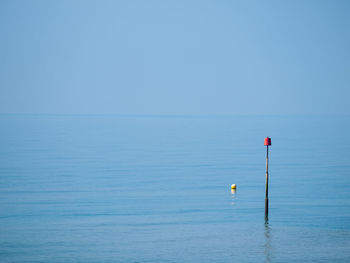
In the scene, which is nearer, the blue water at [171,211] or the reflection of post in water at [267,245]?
the reflection of post in water at [267,245]

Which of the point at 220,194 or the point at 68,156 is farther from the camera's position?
the point at 68,156

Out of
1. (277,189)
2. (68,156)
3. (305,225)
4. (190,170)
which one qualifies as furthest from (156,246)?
(68,156)

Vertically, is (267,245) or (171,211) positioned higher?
(171,211)

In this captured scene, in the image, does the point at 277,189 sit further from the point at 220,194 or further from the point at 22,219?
the point at 22,219

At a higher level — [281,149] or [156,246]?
[281,149]

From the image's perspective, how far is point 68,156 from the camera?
75062 mm

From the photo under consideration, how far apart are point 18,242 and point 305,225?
54.1 ft

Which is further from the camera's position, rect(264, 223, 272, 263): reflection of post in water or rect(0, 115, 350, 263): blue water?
rect(0, 115, 350, 263): blue water

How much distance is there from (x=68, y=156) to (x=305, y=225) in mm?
48084

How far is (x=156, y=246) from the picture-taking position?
90.6 feet

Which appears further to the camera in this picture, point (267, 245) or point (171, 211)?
point (171, 211)

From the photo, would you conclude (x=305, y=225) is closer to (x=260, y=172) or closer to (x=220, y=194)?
(x=220, y=194)

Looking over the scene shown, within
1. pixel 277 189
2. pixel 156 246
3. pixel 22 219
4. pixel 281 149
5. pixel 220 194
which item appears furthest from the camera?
pixel 281 149

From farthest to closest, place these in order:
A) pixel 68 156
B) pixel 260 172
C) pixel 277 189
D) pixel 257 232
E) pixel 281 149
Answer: pixel 281 149, pixel 68 156, pixel 260 172, pixel 277 189, pixel 257 232
